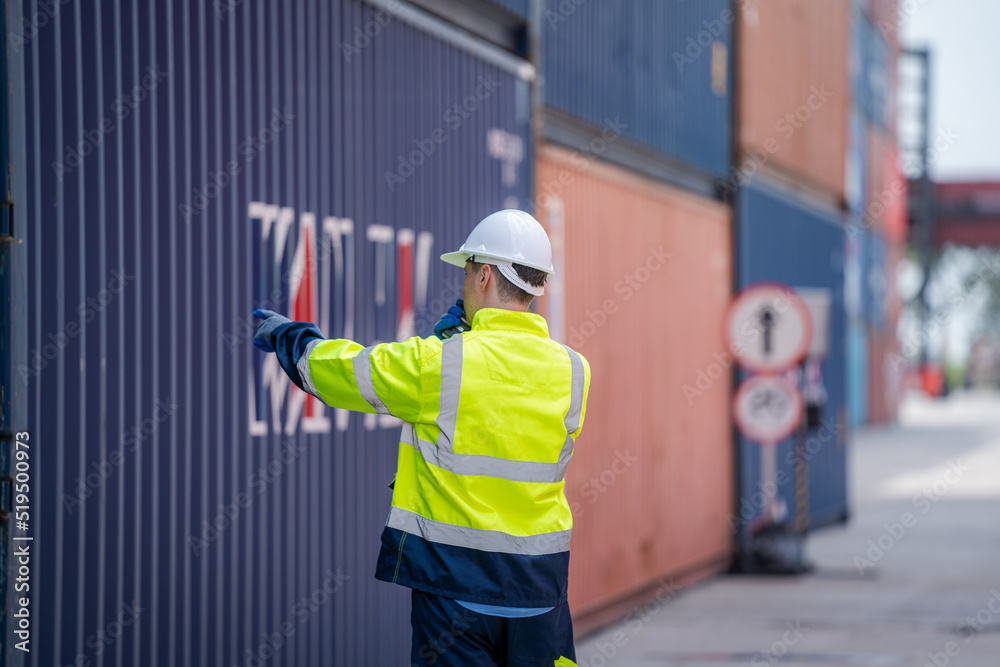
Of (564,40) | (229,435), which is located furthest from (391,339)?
(564,40)

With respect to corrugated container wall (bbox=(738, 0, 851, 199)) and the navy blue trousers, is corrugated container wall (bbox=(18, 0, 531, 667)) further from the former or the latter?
corrugated container wall (bbox=(738, 0, 851, 199))

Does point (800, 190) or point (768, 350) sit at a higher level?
point (800, 190)

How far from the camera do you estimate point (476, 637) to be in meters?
3.62

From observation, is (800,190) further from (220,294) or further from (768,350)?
(220,294)

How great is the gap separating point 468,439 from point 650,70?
22.7ft

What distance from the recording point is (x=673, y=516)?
10203mm

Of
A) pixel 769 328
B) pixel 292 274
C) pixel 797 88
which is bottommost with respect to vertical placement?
pixel 292 274

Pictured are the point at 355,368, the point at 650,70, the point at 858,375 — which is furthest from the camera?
the point at 858,375

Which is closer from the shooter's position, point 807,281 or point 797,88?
point 797,88

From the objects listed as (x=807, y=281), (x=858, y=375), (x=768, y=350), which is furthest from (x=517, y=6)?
(x=858, y=375)

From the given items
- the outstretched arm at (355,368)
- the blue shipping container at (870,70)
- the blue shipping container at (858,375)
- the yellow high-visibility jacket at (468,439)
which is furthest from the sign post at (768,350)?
the blue shipping container at (858,375)

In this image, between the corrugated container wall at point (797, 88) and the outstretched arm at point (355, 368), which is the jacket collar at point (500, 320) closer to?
the outstretched arm at point (355, 368)

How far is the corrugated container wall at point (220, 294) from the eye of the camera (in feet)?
13.5

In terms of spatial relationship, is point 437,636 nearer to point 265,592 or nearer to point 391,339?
point 265,592
